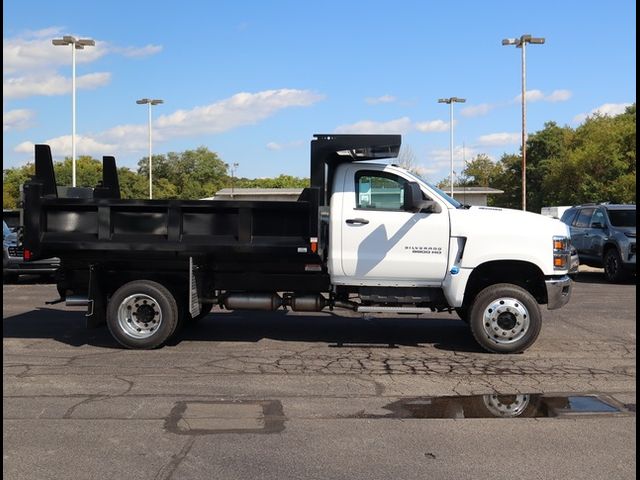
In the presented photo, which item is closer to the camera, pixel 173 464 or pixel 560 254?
pixel 173 464

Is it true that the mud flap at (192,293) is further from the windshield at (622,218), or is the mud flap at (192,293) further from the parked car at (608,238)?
the windshield at (622,218)

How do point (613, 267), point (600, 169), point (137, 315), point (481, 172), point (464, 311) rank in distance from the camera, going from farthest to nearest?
1. point (481, 172)
2. point (600, 169)
3. point (613, 267)
4. point (464, 311)
5. point (137, 315)

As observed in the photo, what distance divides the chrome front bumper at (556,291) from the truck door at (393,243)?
126 cm

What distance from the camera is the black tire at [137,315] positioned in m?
7.99

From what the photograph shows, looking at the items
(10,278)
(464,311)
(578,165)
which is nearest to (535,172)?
(578,165)

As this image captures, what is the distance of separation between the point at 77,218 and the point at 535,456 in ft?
19.5

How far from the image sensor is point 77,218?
8.05 metres

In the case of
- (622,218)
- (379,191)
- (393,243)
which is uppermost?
(379,191)

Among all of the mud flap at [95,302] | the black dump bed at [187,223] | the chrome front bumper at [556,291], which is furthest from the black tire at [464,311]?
the mud flap at [95,302]

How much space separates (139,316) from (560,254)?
5.16m

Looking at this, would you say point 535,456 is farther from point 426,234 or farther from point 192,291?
point 192,291

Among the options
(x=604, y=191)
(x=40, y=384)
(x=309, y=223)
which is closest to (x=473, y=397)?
(x=309, y=223)

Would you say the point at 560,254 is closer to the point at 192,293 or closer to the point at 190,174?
the point at 192,293

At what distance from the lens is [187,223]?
26.2ft
